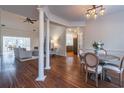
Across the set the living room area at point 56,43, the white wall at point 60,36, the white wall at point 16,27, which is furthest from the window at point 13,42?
the white wall at point 60,36

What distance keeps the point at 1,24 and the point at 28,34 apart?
10.8ft

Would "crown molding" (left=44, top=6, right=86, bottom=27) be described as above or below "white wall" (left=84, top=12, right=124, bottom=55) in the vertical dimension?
above

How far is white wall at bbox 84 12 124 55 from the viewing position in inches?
222

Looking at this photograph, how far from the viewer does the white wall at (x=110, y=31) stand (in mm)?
5629

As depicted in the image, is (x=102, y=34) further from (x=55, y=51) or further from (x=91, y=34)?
(x=55, y=51)

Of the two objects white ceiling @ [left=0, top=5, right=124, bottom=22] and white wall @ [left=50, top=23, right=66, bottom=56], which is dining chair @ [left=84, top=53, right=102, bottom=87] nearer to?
white ceiling @ [left=0, top=5, right=124, bottom=22]

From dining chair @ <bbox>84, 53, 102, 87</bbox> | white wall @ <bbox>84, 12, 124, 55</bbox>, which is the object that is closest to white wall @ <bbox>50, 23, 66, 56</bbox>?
white wall @ <bbox>84, 12, 124, 55</bbox>

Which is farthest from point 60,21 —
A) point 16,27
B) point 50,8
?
point 16,27

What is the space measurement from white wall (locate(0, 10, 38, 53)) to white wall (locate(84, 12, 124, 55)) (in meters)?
8.25

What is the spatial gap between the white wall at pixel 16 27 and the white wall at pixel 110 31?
8.25m

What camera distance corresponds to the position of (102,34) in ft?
21.5

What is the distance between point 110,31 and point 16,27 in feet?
32.1
